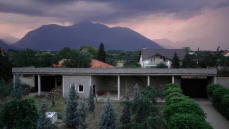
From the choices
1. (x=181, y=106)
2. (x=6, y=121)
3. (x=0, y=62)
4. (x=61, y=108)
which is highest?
(x=0, y=62)

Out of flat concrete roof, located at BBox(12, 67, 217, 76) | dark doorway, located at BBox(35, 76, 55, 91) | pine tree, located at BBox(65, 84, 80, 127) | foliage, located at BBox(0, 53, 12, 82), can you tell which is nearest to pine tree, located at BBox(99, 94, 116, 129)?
pine tree, located at BBox(65, 84, 80, 127)

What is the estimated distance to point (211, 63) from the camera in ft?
141

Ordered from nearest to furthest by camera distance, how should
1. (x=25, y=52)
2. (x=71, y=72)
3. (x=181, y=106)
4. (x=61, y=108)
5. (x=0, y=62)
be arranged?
(x=181, y=106) → (x=61, y=108) → (x=71, y=72) → (x=0, y=62) → (x=25, y=52)

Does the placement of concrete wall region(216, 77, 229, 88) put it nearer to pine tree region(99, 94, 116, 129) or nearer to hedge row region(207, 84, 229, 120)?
hedge row region(207, 84, 229, 120)

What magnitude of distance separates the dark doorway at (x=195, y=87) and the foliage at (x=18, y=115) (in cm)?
1614

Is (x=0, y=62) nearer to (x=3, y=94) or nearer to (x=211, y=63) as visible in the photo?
(x=3, y=94)

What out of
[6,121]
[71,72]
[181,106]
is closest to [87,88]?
[71,72]

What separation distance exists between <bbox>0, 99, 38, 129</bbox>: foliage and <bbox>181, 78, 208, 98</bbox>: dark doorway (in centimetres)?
1614

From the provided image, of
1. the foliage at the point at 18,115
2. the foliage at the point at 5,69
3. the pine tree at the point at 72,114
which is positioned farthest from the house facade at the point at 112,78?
the foliage at the point at 18,115

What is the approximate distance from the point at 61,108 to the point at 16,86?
4.19 metres

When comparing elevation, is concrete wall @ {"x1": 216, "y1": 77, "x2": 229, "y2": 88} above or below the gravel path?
above

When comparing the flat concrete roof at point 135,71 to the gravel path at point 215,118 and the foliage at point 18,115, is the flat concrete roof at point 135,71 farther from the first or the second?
the foliage at point 18,115

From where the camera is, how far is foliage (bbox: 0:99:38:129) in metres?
9.48

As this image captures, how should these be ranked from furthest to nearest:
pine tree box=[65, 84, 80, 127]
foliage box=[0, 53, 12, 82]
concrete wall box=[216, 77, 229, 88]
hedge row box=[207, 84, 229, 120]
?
foliage box=[0, 53, 12, 82]
concrete wall box=[216, 77, 229, 88]
hedge row box=[207, 84, 229, 120]
pine tree box=[65, 84, 80, 127]
